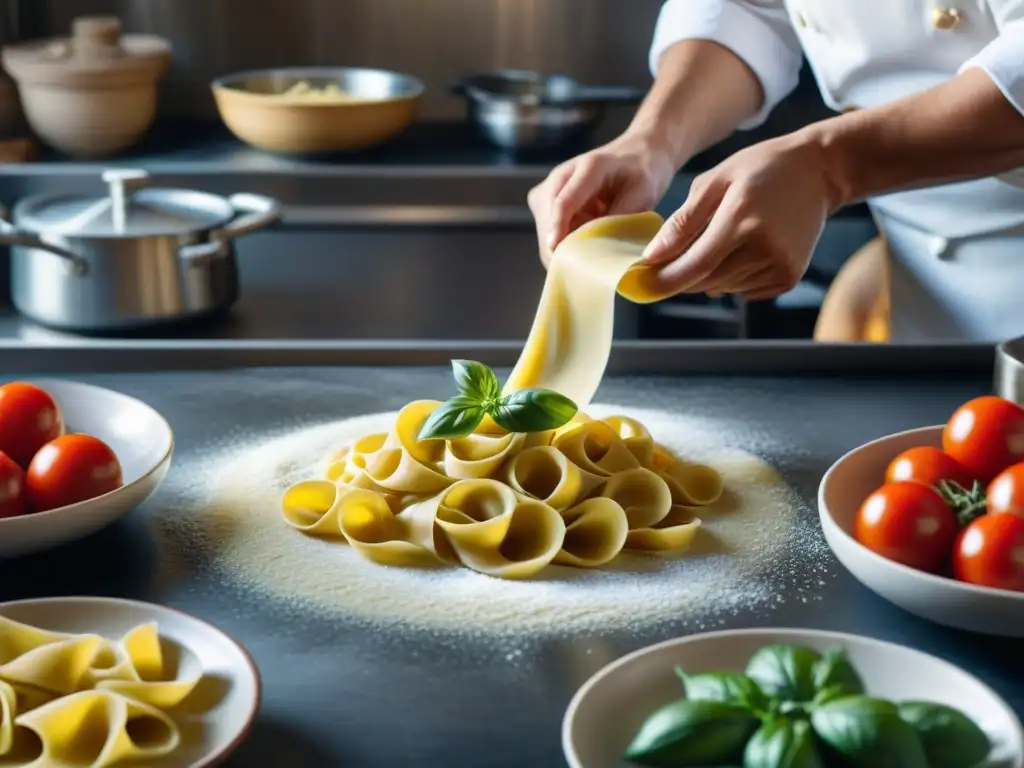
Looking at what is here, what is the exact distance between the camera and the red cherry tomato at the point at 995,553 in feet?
3.04

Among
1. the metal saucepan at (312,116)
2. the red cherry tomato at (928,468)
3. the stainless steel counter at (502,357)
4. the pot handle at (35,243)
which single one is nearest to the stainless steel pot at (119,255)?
the pot handle at (35,243)

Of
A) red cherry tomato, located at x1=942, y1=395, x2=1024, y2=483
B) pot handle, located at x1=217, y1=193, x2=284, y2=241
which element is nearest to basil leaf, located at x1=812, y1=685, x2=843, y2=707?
red cherry tomato, located at x1=942, y1=395, x2=1024, y2=483

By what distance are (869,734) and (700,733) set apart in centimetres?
9

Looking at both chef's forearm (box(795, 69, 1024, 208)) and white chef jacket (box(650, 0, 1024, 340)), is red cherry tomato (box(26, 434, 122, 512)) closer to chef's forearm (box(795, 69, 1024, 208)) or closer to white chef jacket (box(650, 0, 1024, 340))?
chef's forearm (box(795, 69, 1024, 208))

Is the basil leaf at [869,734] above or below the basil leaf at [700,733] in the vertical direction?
above

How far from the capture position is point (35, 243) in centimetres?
192

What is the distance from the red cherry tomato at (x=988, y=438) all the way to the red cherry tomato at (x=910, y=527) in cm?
11

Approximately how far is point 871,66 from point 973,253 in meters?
0.29

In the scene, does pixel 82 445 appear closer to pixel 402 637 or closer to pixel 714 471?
pixel 402 637

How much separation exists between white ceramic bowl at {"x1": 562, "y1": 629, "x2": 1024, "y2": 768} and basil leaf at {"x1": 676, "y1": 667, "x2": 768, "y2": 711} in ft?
0.20

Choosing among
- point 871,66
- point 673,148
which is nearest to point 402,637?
point 673,148

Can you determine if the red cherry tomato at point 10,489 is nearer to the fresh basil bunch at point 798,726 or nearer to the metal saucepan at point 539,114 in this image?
the fresh basil bunch at point 798,726

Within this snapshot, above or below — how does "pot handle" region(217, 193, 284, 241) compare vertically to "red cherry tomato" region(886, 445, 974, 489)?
below

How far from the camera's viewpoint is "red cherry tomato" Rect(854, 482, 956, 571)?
0.98 metres
